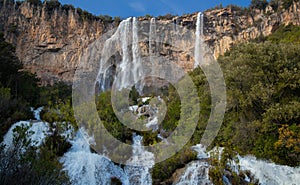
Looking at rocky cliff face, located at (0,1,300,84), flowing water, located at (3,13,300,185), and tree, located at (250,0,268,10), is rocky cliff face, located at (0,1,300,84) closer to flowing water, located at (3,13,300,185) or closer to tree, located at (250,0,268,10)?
tree, located at (250,0,268,10)

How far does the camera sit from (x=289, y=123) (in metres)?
13.4

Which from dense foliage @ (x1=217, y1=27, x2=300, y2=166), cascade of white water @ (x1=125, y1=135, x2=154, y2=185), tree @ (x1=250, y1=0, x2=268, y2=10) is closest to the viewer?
cascade of white water @ (x1=125, y1=135, x2=154, y2=185)

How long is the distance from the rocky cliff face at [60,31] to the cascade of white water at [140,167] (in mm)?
23881

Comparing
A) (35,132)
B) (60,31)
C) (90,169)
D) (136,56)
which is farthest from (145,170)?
(60,31)

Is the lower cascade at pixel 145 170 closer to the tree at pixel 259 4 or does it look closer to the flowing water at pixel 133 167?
the flowing water at pixel 133 167

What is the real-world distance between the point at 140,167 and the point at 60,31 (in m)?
30.1

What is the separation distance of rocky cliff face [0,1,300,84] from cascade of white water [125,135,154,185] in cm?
2388

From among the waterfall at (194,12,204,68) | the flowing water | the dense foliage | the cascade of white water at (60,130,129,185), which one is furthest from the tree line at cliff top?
the cascade of white water at (60,130,129,185)

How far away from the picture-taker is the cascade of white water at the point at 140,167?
1209 centimetres

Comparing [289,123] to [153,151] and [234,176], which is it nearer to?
[234,176]

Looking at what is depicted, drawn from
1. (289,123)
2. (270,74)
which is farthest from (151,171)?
(270,74)

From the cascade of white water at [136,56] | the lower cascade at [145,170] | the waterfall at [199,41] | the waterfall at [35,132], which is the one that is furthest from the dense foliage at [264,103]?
the cascade of white water at [136,56]

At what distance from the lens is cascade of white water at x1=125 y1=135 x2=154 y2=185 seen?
1209 centimetres

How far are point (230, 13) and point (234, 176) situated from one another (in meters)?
30.5
